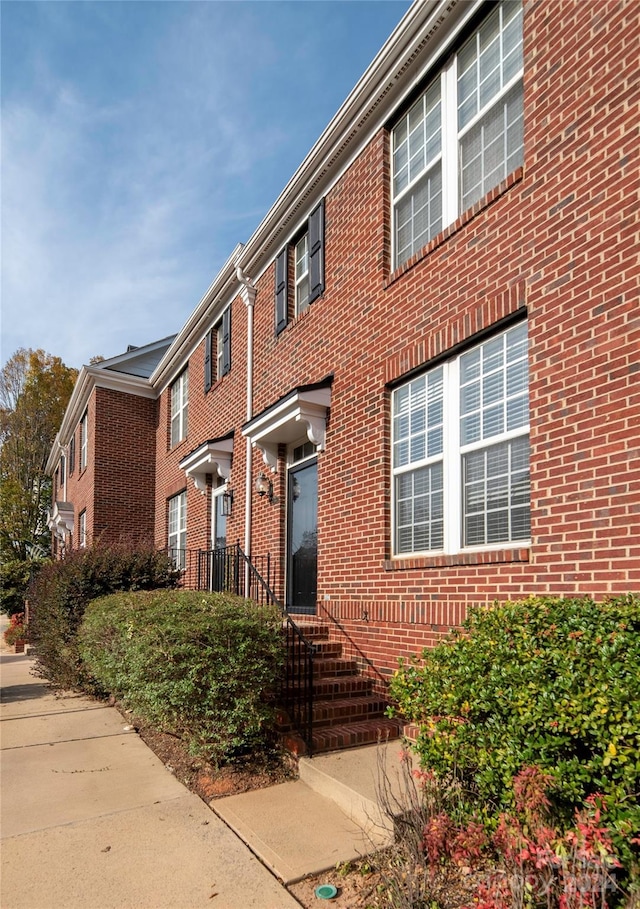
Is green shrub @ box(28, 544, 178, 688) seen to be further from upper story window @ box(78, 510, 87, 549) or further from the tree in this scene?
the tree

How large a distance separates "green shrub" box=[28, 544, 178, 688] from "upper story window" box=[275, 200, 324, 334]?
388cm

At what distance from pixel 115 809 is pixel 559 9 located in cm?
671

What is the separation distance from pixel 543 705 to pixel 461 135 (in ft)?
17.1

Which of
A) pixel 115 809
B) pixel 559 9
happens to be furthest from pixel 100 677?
pixel 559 9

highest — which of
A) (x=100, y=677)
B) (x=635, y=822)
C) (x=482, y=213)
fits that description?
(x=482, y=213)

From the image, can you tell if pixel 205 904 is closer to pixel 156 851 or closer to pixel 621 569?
pixel 156 851

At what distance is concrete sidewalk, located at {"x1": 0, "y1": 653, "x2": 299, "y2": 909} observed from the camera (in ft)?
11.5

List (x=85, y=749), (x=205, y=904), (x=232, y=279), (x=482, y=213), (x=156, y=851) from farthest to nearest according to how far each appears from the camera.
→ (x=232, y=279) → (x=85, y=749) → (x=482, y=213) → (x=156, y=851) → (x=205, y=904)

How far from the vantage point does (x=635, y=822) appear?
271 centimetres

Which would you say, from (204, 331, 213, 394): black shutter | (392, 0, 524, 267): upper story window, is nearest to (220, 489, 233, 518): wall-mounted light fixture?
(204, 331, 213, 394): black shutter

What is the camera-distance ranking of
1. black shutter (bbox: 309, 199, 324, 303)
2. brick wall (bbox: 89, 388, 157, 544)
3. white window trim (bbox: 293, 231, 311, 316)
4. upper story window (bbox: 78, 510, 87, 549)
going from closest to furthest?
black shutter (bbox: 309, 199, 324, 303) < white window trim (bbox: 293, 231, 311, 316) < brick wall (bbox: 89, 388, 157, 544) < upper story window (bbox: 78, 510, 87, 549)

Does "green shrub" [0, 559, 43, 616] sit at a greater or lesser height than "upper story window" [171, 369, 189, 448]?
lesser

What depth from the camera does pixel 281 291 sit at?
31.8 feet

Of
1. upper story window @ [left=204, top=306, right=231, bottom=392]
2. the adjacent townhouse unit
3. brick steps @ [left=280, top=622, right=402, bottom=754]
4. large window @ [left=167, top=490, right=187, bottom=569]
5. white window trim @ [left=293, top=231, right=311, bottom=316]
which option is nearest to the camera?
the adjacent townhouse unit
